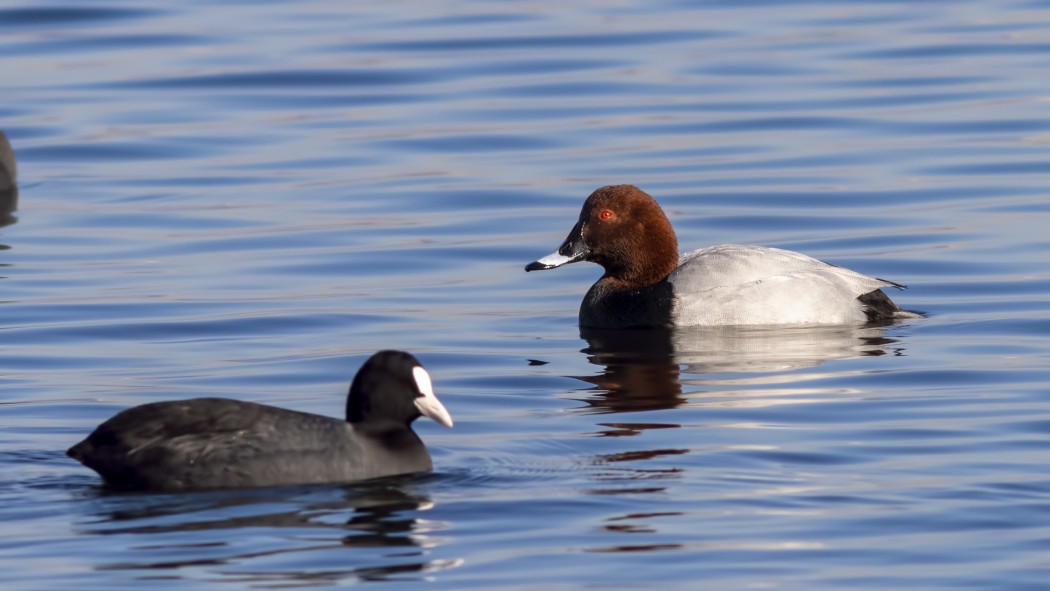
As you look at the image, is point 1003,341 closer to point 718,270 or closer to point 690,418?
point 718,270

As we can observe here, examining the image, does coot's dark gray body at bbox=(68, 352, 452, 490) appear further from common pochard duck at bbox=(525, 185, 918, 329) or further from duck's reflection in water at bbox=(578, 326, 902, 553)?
common pochard duck at bbox=(525, 185, 918, 329)

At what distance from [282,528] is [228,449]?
66cm

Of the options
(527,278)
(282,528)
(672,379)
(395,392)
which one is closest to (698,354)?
(672,379)

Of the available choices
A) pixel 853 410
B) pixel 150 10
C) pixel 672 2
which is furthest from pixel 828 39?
pixel 853 410

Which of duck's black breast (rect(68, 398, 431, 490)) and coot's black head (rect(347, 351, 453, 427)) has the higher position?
coot's black head (rect(347, 351, 453, 427))

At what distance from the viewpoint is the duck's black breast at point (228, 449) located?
8.85 m

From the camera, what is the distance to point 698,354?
12.6 m

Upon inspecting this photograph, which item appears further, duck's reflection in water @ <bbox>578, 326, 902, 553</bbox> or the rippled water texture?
duck's reflection in water @ <bbox>578, 326, 902, 553</bbox>

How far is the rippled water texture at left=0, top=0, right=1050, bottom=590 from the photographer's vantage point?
8266 millimetres

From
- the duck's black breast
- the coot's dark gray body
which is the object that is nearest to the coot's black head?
the coot's dark gray body

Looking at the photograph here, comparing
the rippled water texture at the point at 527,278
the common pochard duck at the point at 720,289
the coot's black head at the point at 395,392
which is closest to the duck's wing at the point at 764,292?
the common pochard duck at the point at 720,289

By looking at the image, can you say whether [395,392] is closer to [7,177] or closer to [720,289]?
[720,289]

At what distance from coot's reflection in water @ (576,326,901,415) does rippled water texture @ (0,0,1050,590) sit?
→ 0.14 ft

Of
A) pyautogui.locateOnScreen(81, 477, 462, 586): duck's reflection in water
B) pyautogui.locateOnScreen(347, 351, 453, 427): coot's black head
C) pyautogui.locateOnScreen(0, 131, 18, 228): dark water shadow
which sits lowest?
pyautogui.locateOnScreen(81, 477, 462, 586): duck's reflection in water
